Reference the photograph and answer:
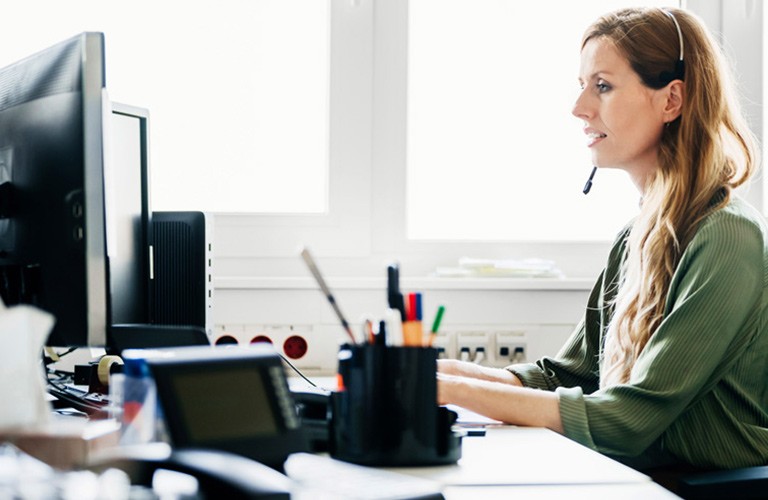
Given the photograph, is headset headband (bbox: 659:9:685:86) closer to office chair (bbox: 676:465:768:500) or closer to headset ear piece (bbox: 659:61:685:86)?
headset ear piece (bbox: 659:61:685:86)

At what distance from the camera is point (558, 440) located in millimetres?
1109

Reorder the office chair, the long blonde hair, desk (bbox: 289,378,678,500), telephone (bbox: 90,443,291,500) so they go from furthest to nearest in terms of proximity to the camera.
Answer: the long blonde hair → the office chair → desk (bbox: 289,378,678,500) → telephone (bbox: 90,443,291,500)

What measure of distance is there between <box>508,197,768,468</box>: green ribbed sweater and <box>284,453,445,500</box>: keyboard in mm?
443

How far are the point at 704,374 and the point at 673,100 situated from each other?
1.86 ft

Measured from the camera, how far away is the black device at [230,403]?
2.36ft

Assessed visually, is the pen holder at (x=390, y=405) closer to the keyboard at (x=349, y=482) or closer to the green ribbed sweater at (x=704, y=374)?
the keyboard at (x=349, y=482)

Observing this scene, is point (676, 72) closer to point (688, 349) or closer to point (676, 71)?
point (676, 71)

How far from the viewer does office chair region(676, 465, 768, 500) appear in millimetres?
1118

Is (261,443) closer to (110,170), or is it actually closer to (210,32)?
(110,170)

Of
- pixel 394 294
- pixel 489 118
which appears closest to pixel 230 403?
pixel 394 294

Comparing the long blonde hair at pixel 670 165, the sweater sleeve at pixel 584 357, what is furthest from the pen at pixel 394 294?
the sweater sleeve at pixel 584 357

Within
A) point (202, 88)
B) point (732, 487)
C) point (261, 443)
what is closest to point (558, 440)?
point (732, 487)

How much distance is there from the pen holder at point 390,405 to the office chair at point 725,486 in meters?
0.41

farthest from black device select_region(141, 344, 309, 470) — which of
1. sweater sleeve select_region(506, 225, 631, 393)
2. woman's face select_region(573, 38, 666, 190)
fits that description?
woman's face select_region(573, 38, 666, 190)
